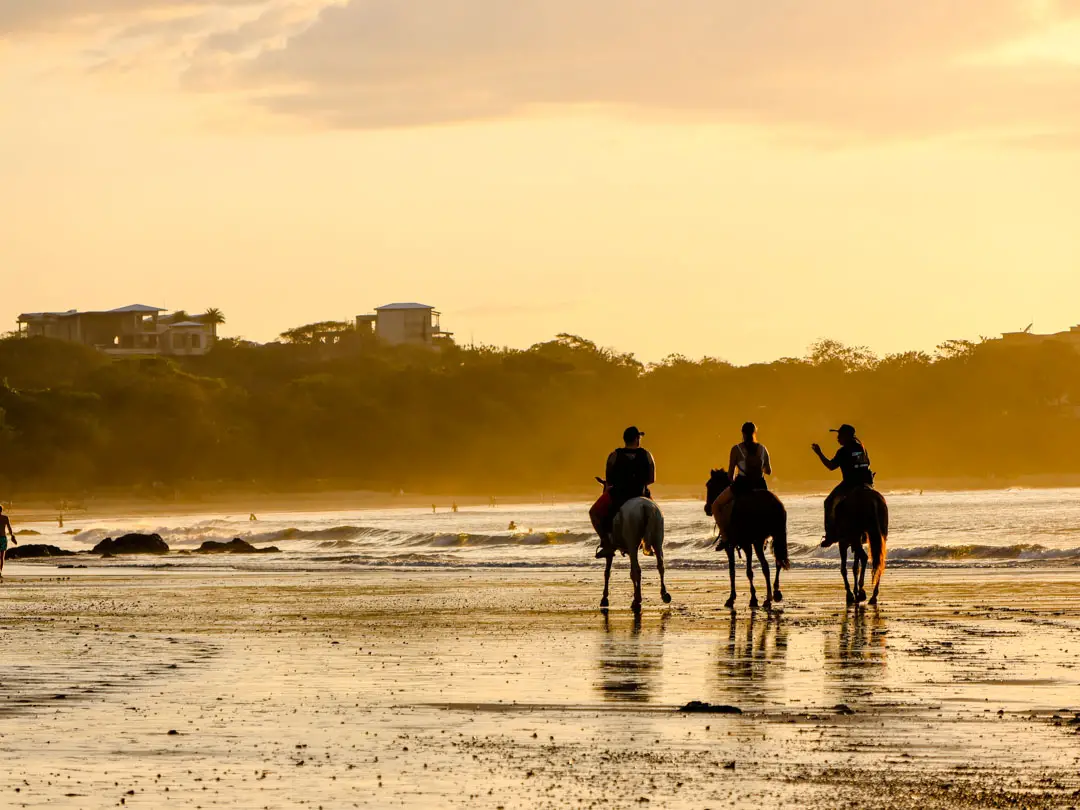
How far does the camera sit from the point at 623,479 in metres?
20.8

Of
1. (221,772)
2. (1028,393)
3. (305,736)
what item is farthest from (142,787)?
(1028,393)

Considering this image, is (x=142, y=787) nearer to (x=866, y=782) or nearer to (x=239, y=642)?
(x=866, y=782)

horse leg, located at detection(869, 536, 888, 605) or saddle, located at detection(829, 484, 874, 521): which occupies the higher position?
saddle, located at detection(829, 484, 874, 521)

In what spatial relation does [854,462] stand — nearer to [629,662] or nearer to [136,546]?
[629,662]

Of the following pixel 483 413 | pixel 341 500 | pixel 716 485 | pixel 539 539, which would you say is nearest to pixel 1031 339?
pixel 483 413

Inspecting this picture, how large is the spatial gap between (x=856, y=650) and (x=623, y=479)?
5416 millimetres

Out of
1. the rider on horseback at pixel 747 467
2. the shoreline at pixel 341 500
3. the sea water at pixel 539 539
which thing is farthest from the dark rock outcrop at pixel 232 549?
the shoreline at pixel 341 500

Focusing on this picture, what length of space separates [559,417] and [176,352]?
54868mm

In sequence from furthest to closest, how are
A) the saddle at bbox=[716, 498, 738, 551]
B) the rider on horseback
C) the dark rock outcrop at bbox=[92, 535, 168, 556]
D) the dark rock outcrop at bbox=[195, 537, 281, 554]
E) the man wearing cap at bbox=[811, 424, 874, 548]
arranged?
1. the dark rock outcrop at bbox=[92, 535, 168, 556]
2. the dark rock outcrop at bbox=[195, 537, 281, 554]
3. the saddle at bbox=[716, 498, 738, 551]
4. the man wearing cap at bbox=[811, 424, 874, 548]
5. the rider on horseback

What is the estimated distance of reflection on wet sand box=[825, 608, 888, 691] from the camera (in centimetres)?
1381

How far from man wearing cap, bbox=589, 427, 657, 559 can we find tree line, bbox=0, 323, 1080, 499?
104 meters

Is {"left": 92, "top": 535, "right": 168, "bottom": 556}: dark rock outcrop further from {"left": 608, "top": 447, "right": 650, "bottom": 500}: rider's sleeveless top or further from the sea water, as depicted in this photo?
{"left": 608, "top": 447, "right": 650, "bottom": 500}: rider's sleeveless top

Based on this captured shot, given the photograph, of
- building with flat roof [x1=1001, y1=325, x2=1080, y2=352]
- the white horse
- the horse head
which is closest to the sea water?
the horse head

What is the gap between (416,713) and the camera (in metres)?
12.0
